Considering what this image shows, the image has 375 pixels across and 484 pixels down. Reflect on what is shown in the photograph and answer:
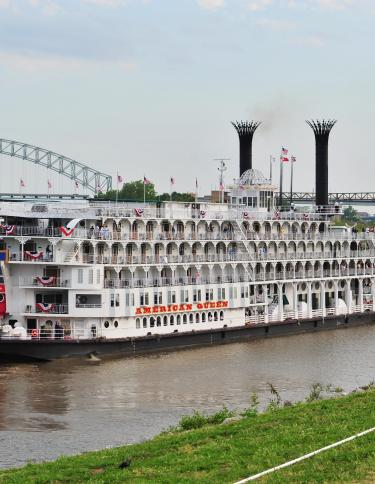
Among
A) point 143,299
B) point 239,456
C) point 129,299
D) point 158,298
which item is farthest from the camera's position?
point 158,298

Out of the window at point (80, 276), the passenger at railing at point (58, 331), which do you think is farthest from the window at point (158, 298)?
the passenger at railing at point (58, 331)

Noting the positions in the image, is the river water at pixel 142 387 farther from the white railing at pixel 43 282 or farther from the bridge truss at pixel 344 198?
the bridge truss at pixel 344 198

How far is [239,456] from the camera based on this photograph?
2180cm

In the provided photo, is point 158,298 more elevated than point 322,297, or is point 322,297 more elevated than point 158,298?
point 158,298

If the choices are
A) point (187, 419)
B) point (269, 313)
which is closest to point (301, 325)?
point (269, 313)

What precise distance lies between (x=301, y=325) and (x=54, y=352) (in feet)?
61.2

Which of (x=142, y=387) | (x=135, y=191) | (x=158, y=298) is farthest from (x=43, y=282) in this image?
(x=135, y=191)

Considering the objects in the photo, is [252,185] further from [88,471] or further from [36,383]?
[88,471]

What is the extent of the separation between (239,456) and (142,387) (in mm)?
19460

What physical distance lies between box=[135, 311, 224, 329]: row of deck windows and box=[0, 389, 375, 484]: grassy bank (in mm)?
24073

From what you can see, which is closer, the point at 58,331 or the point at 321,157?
the point at 58,331

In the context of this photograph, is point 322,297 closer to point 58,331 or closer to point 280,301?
point 280,301

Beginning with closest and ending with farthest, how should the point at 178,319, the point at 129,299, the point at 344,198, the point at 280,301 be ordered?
1. the point at 129,299
2. the point at 178,319
3. the point at 280,301
4. the point at 344,198

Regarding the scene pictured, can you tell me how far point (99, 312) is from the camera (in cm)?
4900
